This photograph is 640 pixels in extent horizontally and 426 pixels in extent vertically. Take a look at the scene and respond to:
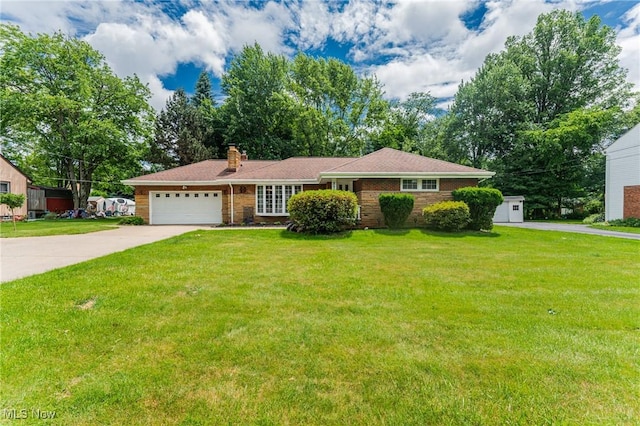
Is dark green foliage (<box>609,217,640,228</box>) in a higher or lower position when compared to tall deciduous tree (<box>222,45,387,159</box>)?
lower

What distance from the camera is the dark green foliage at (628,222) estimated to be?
701 inches

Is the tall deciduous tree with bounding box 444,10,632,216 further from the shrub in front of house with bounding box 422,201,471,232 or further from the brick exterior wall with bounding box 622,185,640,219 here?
the shrub in front of house with bounding box 422,201,471,232

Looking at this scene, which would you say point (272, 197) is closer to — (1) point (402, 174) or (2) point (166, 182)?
(2) point (166, 182)

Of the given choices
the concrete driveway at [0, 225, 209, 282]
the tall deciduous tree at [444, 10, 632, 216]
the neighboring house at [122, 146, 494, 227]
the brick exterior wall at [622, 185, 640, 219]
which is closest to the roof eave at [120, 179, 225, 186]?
the neighboring house at [122, 146, 494, 227]

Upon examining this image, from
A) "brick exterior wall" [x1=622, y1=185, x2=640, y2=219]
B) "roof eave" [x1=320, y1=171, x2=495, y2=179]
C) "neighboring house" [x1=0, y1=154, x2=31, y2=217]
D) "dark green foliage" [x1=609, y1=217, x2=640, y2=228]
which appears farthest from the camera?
"neighboring house" [x1=0, y1=154, x2=31, y2=217]

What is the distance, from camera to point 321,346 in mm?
3080

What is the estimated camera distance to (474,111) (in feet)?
96.7

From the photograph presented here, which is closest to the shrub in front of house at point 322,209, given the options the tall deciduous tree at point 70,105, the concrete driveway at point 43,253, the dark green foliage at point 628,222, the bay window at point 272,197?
the bay window at point 272,197

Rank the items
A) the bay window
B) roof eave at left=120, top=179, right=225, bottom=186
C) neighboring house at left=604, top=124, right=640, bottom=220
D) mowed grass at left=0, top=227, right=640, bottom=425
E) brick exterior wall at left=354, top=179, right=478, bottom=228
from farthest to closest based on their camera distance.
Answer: neighboring house at left=604, top=124, right=640, bottom=220 → roof eave at left=120, top=179, right=225, bottom=186 → the bay window → brick exterior wall at left=354, top=179, right=478, bottom=228 → mowed grass at left=0, top=227, right=640, bottom=425

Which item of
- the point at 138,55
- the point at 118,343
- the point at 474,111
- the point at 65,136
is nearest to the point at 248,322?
the point at 118,343

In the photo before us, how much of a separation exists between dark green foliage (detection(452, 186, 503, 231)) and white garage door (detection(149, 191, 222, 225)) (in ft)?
45.3

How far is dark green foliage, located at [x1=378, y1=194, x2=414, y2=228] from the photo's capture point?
43.4 feet

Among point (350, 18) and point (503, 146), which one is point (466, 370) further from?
point (503, 146)

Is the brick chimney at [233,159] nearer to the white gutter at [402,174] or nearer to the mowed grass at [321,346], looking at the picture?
the white gutter at [402,174]
